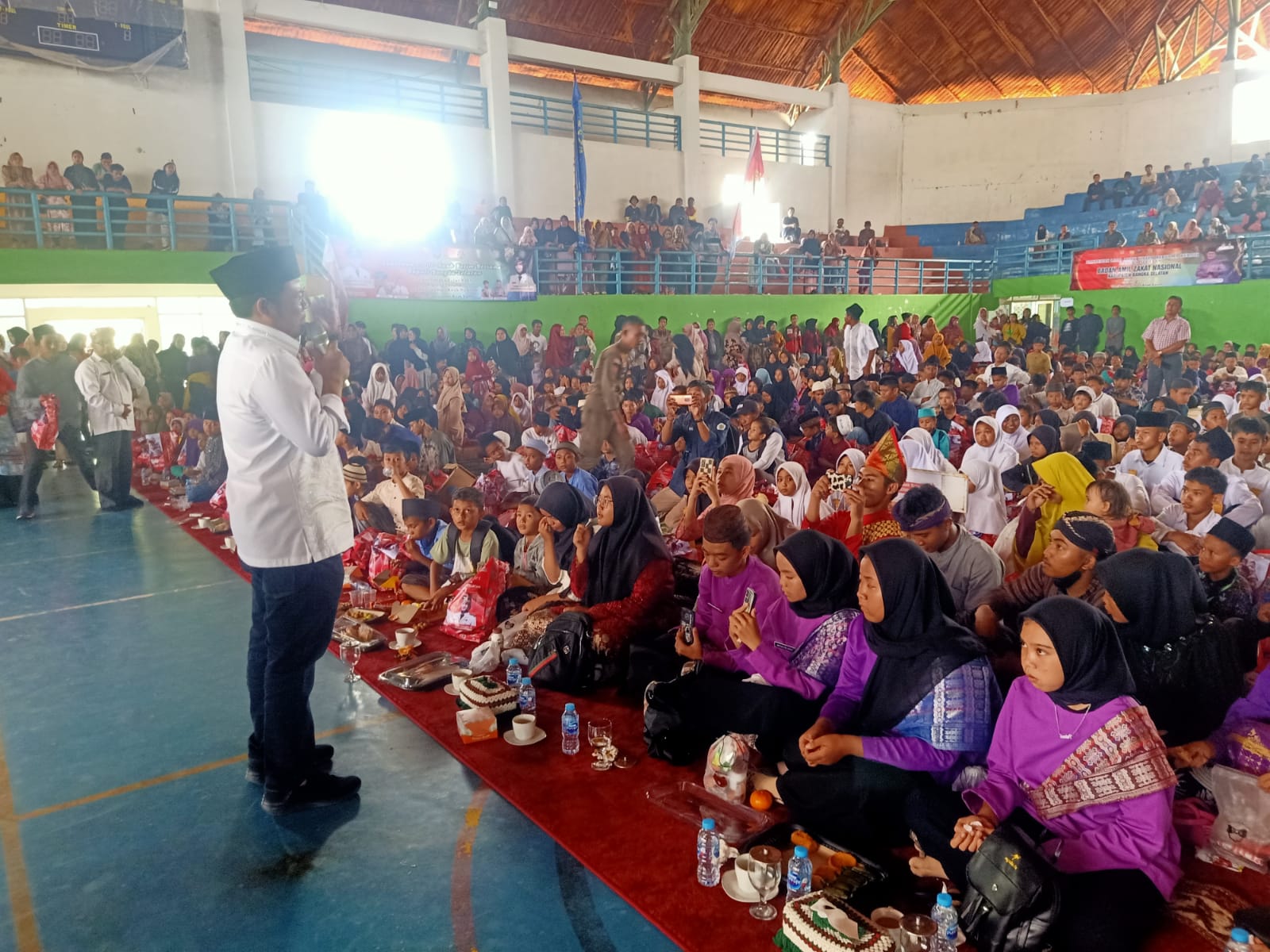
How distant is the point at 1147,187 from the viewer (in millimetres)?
16641

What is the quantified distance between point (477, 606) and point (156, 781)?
1679mm

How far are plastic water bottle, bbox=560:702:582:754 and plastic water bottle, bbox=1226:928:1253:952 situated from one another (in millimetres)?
2011

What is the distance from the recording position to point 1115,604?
282 cm

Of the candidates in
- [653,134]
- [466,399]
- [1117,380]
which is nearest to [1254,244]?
[1117,380]

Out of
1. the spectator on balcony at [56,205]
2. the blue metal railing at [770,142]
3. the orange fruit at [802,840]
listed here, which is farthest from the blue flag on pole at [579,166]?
the orange fruit at [802,840]

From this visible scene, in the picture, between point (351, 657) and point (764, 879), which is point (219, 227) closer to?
point (351, 657)

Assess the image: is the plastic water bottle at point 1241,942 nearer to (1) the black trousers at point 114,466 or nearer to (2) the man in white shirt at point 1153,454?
(2) the man in white shirt at point 1153,454

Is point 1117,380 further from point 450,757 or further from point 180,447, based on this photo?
point 180,447

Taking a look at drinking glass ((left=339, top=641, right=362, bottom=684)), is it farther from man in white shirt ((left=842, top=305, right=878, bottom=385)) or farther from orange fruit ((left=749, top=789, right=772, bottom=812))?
man in white shirt ((left=842, top=305, right=878, bottom=385))

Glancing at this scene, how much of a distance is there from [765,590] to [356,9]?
43.5 feet

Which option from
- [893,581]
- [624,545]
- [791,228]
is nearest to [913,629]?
[893,581]

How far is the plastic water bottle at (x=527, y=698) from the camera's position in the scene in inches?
136

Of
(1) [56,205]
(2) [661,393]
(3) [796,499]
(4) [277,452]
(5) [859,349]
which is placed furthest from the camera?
(5) [859,349]

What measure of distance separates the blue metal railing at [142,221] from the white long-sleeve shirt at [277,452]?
965 cm
